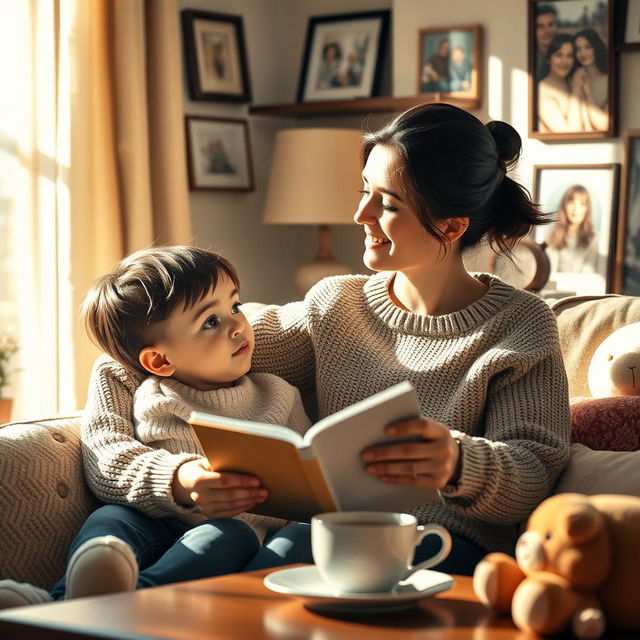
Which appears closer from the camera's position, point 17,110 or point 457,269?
point 457,269

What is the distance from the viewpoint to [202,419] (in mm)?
1312

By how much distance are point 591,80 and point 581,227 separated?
466mm

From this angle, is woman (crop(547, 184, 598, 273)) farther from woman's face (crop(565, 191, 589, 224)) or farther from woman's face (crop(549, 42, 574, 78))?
woman's face (crop(549, 42, 574, 78))

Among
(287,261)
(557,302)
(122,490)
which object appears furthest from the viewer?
(287,261)

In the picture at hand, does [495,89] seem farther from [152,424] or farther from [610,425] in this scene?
[152,424]

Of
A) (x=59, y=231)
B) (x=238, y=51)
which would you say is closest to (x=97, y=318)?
(x=59, y=231)

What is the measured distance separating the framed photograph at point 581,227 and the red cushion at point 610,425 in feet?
5.97

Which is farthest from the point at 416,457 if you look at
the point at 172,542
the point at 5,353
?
the point at 5,353

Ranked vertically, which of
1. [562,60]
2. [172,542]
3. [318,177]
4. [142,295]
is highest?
[562,60]

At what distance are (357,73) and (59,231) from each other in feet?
4.30

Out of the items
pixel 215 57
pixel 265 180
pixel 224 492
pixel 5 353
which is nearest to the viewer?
pixel 224 492

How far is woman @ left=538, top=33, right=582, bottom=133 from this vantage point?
144 inches

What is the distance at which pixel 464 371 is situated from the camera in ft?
5.87

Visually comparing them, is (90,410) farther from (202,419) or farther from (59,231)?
(59,231)
